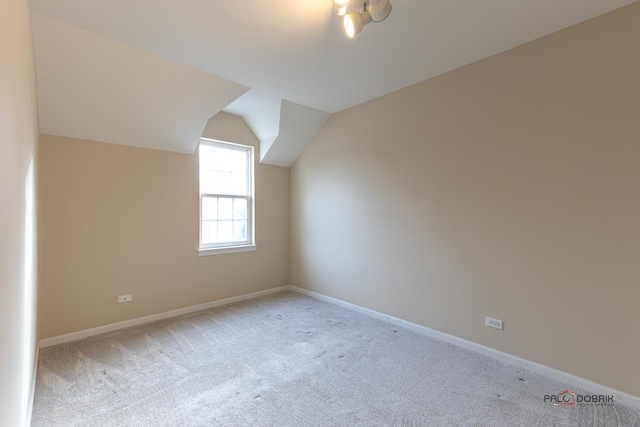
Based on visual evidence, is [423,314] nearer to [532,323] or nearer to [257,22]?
[532,323]

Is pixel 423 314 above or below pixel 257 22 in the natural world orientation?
below

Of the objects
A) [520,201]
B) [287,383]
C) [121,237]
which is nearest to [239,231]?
Result: [121,237]

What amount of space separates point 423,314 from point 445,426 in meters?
1.46

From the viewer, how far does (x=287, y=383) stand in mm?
2379

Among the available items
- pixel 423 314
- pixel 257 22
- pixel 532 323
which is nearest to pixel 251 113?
pixel 257 22

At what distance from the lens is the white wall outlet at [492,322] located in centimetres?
275

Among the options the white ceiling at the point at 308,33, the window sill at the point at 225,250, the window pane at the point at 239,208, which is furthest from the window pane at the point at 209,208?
the white ceiling at the point at 308,33

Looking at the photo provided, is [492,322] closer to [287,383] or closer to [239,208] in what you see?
[287,383]

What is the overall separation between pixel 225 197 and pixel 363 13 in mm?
3126

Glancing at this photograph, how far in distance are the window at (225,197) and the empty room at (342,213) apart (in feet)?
0.18

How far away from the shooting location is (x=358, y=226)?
4.01 meters

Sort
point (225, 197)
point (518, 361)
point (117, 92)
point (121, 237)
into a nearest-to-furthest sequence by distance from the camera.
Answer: point (518, 361), point (117, 92), point (121, 237), point (225, 197)

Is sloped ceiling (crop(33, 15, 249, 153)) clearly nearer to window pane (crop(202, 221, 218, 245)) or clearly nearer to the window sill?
window pane (crop(202, 221, 218, 245))

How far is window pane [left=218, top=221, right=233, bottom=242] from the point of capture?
4395mm
